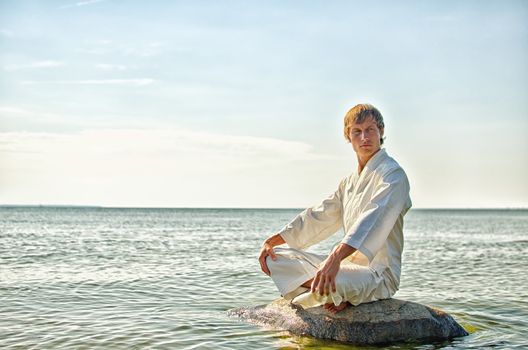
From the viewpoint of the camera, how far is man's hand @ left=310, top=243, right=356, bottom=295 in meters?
5.66

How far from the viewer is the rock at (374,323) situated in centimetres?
639

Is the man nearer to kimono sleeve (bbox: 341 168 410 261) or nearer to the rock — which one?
kimono sleeve (bbox: 341 168 410 261)

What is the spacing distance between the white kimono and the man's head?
13cm

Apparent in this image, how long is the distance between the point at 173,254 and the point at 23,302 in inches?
407

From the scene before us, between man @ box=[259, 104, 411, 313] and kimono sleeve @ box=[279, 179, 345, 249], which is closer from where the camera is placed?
man @ box=[259, 104, 411, 313]

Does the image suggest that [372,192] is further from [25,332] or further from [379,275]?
[25,332]

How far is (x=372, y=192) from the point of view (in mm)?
6199

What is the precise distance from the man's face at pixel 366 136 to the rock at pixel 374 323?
1.59 m

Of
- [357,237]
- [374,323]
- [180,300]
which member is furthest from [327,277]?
[180,300]

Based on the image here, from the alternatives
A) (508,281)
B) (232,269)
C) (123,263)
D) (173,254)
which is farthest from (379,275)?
(173,254)

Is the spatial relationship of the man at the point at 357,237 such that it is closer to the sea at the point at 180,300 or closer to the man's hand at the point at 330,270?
the man's hand at the point at 330,270

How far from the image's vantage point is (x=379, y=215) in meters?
5.88

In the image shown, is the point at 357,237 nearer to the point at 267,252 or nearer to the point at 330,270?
the point at 330,270

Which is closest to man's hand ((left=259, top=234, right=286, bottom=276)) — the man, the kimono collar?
the man
